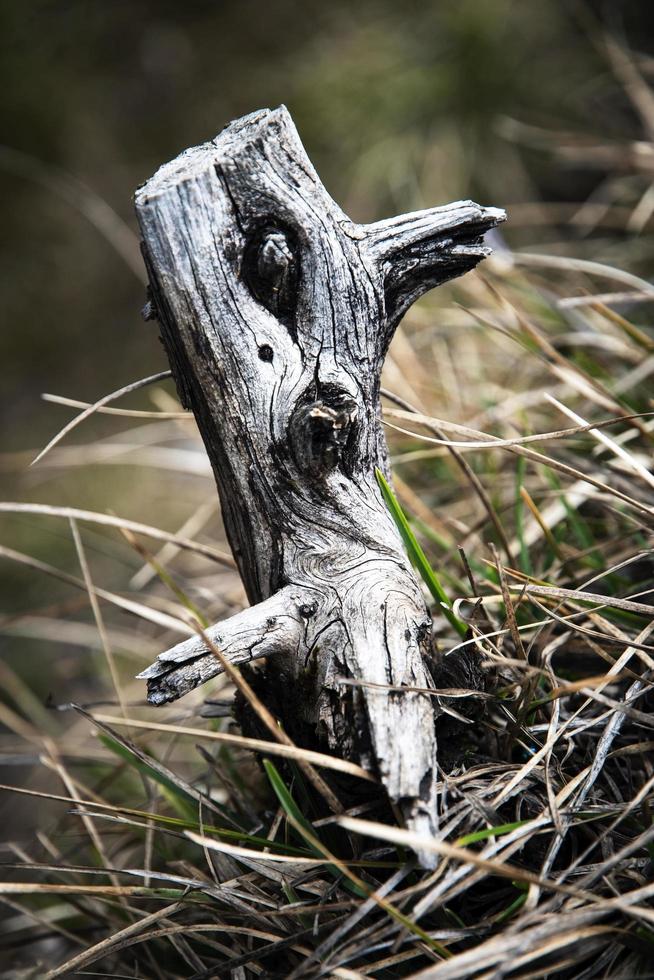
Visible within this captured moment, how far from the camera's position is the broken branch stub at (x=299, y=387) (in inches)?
35.6

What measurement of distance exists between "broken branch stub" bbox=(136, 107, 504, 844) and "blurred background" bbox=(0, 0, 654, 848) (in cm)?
169

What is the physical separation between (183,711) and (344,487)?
37.0 inches

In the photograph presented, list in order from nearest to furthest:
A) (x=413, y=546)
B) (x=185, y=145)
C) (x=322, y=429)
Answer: (x=322, y=429) → (x=413, y=546) → (x=185, y=145)

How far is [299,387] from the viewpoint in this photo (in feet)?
3.14

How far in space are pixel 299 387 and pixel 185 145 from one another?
352 centimetres

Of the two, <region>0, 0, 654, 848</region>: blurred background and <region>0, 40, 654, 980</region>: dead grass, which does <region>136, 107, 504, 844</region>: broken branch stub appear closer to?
<region>0, 40, 654, 980</region>: dead grass

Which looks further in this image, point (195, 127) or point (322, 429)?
point (195, 127)

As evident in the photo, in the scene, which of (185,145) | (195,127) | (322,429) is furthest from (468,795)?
(195,127)

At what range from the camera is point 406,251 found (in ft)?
3.33

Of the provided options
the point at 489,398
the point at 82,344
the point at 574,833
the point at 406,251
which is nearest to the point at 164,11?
the point at 82,344

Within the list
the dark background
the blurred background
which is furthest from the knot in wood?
the dark background

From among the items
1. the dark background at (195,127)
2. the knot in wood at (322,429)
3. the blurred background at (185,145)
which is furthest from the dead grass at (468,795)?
the dark background at (195,127)

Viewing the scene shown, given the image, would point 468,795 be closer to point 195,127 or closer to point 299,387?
point 299,387

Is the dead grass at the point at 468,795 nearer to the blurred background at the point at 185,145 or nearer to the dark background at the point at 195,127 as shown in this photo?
the blurred background at the point at 185,145
